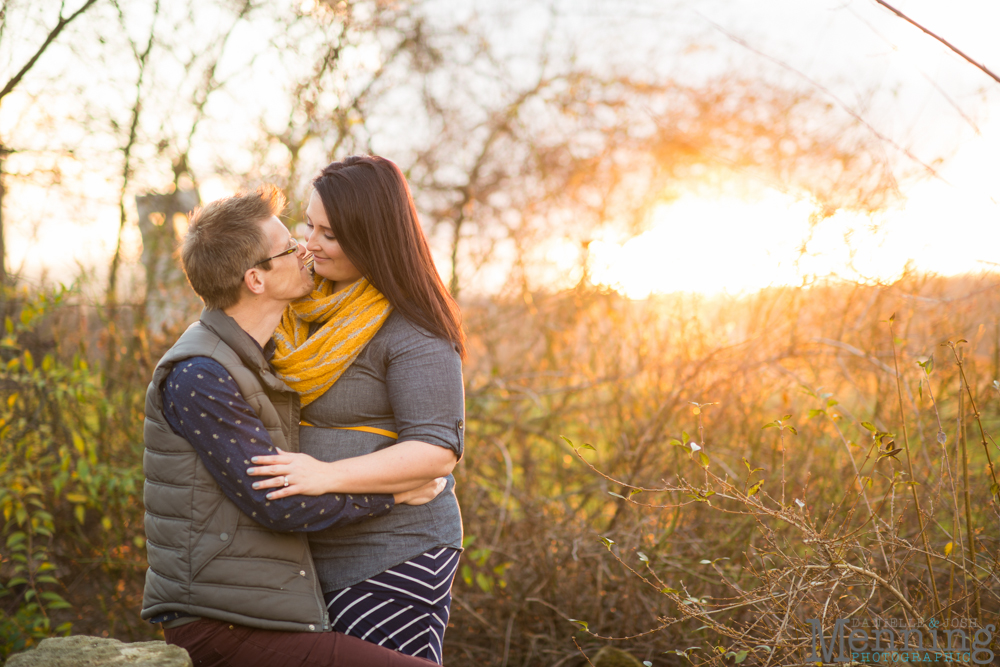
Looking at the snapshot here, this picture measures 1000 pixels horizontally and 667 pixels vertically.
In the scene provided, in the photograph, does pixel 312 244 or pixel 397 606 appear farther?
pixel 312 244

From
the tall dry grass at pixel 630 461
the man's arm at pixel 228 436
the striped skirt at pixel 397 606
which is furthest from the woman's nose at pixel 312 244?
the tall dry grass at pixel 630 461

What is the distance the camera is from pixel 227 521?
159 centimetres

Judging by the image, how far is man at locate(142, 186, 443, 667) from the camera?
155 centimetres

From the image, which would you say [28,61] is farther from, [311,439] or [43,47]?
[311,439]

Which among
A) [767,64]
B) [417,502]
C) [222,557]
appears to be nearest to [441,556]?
[417,502]

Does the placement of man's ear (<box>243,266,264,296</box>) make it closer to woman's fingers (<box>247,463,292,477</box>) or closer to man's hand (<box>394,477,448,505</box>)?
woman's fingers (<box>247,463,292,477</box>)

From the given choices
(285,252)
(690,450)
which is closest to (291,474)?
(285,252)

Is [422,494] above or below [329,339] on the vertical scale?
below

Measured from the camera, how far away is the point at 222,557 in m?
1.57

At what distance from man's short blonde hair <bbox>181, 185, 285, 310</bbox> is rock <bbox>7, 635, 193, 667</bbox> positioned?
2.99 feet

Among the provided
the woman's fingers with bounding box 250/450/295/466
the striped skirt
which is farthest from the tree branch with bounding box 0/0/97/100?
the striped skirt

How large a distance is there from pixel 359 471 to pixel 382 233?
2.24 feet

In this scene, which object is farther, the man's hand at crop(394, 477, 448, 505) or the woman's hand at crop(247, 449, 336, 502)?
the man's hand at crop(394, 477, 448, 505)

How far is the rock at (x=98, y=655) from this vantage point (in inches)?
63.2
